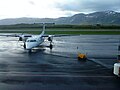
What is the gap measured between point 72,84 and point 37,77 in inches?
161

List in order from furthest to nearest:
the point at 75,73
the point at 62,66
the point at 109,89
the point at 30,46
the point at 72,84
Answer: the point at 30,46 → the point at 62,66 → the point at 75,73 → the point at 72,84 → the point at 109,89

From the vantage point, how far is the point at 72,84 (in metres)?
21.5

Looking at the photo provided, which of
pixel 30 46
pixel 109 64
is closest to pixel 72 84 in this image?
pixel 109 64

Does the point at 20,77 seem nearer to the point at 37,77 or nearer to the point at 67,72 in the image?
→ the point at 37,77

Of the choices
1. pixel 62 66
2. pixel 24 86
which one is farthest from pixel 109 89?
pixel 62 66

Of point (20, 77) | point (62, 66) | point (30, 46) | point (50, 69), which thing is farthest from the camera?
point (30, 46)

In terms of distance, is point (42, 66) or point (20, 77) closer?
point (20, 77)

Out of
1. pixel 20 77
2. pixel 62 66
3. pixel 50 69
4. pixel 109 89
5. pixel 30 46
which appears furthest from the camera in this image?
pixel 30 46

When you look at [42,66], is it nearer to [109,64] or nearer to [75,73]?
[75,73]

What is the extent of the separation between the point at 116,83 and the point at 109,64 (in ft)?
32.5

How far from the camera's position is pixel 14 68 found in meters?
28.7

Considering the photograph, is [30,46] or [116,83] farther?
[30,46]

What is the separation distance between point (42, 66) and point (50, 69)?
2303mm

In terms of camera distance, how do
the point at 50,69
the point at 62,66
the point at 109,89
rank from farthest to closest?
1. the point at 62,66
2. the point at 50,69
3. the point at 109,89
